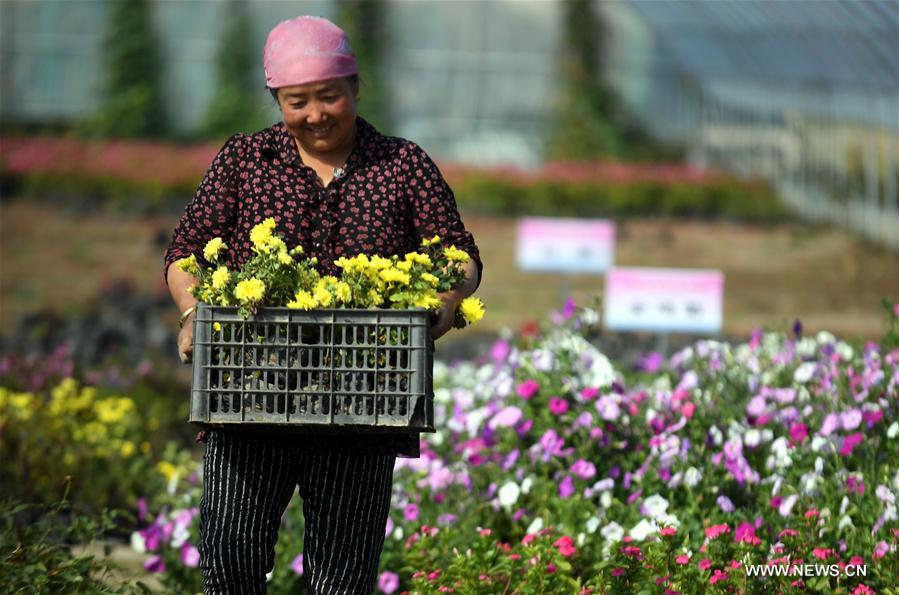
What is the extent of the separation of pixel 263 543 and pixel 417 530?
4.74ft

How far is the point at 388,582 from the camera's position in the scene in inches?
165

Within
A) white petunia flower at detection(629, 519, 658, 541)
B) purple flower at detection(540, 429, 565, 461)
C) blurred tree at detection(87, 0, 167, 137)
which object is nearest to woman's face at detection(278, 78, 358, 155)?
white petunia flower at detection(629, 519, 658, 541)

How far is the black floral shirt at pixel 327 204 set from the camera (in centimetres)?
306

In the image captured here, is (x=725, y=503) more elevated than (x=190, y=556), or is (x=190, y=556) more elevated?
(x=725, y=503)

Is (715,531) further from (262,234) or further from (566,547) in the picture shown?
(262,234)

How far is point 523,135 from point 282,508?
75.4 feet

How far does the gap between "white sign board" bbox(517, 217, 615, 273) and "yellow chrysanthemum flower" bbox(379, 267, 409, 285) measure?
23.9 ft

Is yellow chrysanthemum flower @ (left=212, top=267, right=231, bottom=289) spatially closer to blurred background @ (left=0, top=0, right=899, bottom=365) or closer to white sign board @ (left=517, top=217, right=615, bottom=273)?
blurred background @ (left=0, top=0, right=899, bottom=365)

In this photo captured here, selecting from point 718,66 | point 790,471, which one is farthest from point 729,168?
point 790,471

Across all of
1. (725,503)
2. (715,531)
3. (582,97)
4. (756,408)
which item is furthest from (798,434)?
(582,97)

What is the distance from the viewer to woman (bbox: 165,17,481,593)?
3.00 m

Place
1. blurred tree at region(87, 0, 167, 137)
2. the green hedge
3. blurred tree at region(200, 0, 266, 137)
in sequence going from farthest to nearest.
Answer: blurred tree at region(200, 0, 266, 137), blurred tree at region(87, 0, 167, 137), the green hedge

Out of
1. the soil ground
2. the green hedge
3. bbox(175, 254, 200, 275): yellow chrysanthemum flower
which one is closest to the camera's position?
bbox(175, 254, 200, 275): yellow chrysanthemum flower

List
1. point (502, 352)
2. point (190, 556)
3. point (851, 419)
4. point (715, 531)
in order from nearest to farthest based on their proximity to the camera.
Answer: point (715, 531) < point (851, 419) < point (190, 556) < point (502, 352)
